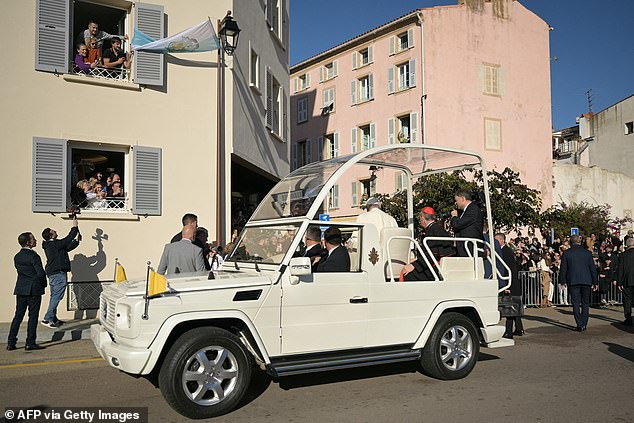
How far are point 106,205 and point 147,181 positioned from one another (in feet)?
3.46

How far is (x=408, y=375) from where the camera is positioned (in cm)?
745

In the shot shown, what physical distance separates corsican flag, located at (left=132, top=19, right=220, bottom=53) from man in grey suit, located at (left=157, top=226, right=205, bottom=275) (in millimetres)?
7331

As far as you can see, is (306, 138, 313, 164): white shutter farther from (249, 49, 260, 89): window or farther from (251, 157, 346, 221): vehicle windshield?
(251, 157, 346, 221): vehicle windshield

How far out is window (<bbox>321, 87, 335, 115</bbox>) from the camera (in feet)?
122

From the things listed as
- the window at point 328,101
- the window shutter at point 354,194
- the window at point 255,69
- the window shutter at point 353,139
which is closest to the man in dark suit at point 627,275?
the window at point 255,69

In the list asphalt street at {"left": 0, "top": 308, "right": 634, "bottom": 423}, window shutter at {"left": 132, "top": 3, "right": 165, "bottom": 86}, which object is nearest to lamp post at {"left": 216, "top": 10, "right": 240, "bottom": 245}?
window shutter at {"left": 132, "top": 3, "right": 165, "bottom": 86}

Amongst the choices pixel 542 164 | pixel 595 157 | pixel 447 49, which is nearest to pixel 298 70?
pixel 447 49

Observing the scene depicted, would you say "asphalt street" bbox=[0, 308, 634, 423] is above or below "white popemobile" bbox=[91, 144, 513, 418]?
below

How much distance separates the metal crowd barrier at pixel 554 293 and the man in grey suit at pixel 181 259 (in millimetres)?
10902

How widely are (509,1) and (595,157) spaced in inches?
550

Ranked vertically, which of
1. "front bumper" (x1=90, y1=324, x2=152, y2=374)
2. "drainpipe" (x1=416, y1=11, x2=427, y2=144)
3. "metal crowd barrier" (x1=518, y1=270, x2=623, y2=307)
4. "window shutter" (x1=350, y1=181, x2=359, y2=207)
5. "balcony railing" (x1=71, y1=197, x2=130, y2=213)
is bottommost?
"metal crowd barrier" (x1=518, y1=270, x2=623, y2=307)

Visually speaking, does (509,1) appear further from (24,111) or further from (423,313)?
(423,313)

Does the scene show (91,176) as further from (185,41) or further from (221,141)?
(185,41)

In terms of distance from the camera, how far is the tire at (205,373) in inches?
212
